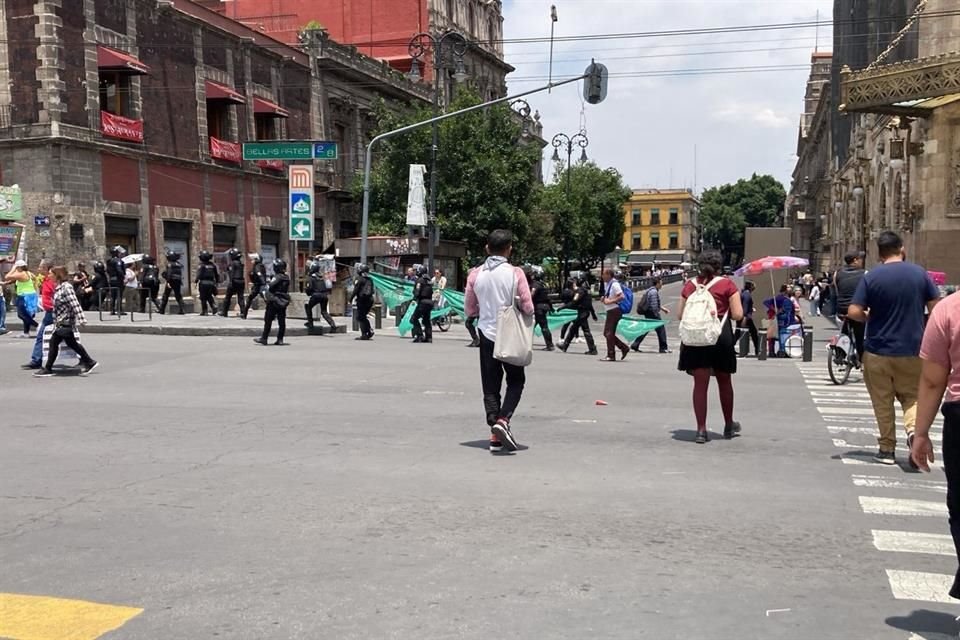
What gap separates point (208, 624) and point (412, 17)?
51.4m

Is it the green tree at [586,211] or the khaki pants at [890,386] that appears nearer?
the khaki pants at [890,386]

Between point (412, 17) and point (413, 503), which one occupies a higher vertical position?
point (412, 17)

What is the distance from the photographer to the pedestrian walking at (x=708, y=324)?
27.5 ft

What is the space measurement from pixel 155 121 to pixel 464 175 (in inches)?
517

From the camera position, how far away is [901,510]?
20.3 ft

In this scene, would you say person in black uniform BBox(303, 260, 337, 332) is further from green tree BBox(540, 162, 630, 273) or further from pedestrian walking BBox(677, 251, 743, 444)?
green tree BBox(540, 162, 630, 273)

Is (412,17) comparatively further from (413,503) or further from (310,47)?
(413,503)

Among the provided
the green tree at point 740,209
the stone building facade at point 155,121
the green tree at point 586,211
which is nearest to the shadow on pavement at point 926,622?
the stone building facade at point 155,121

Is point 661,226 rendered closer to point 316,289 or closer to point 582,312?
point 316,289

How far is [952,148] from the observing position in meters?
25.8

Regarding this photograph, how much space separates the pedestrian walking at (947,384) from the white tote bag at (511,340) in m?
3.98

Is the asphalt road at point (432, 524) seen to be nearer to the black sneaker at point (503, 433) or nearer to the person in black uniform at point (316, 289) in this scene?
the black sneaker at point (503, 433)

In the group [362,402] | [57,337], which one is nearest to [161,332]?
[57,337]

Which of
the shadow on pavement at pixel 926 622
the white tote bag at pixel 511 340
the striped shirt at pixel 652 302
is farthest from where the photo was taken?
the striped shirt at pixel 652 302
